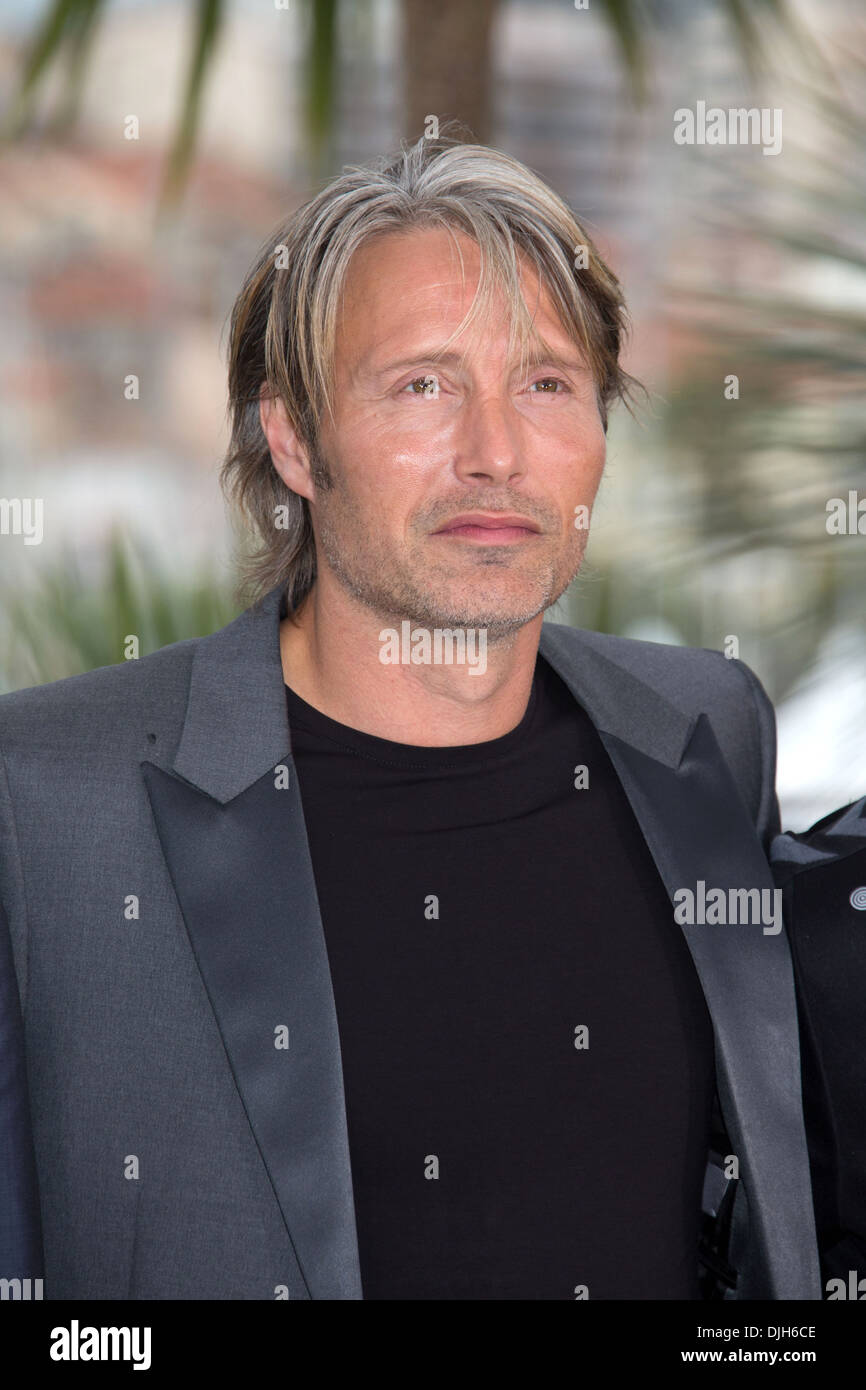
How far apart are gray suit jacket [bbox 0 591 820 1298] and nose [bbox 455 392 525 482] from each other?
28 cm

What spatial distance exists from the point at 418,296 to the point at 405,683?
376 mm

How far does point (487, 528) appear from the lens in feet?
4.66

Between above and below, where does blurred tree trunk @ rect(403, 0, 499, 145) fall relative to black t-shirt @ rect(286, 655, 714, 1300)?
above

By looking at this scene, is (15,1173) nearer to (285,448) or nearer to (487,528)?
(487,528)

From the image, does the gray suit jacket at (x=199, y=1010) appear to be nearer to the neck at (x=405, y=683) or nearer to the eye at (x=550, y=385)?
the neck at (x=405, y=683)

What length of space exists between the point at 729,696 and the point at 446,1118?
623mm

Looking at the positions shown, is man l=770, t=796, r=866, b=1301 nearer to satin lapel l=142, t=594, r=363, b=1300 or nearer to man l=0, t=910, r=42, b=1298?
satin lapel l=142, t=594, r=363, b=1300

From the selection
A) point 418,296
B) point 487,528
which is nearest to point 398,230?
point 418,296

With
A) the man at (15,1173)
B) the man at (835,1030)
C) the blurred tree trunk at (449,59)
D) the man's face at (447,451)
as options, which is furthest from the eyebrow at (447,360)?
the blurred tree trunk at (449,59)

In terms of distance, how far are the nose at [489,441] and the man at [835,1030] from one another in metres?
0.46

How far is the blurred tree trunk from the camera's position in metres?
2.48

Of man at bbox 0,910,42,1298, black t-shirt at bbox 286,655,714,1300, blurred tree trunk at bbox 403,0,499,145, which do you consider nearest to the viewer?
man at bbox 0,910,42,1298

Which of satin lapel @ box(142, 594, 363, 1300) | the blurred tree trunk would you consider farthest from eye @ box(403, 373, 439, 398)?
the blurred tree trunk
